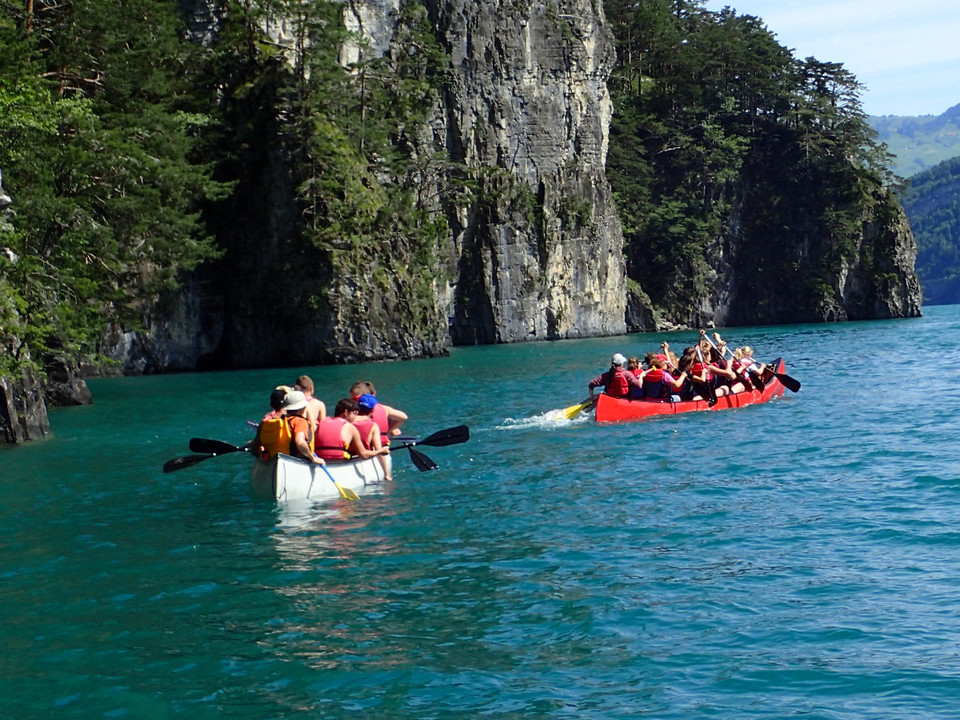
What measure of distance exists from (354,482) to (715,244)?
6827 cm

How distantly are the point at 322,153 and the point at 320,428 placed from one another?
109ft

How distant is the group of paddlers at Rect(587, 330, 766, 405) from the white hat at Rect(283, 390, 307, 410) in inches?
344

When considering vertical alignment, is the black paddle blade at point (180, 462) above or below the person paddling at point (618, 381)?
below

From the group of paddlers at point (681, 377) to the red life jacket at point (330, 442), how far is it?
8204mm

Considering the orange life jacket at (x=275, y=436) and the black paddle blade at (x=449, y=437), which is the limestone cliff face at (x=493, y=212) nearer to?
the black paddle blade at (x=449, y=437)

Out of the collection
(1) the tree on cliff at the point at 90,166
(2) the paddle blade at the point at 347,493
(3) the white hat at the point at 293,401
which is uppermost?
(1) the tree on cliff at the point at 90,166

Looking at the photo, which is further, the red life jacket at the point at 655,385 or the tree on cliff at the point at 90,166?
the tree on cliff at the point at 90,166

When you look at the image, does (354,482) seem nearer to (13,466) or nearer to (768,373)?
(13,466)

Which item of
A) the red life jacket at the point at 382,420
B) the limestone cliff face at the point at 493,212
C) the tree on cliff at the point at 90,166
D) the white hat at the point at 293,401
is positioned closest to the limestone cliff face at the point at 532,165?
the limestone cliff face at the point at 493,212

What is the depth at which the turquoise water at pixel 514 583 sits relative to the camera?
7738mm

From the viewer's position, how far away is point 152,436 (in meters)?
23.0

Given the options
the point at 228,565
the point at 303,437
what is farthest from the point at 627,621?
the point at 303,437

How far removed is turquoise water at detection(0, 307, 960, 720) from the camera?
7738mm

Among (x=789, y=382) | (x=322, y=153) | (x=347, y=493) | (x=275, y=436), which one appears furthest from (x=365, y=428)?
(x=322, y=153)
